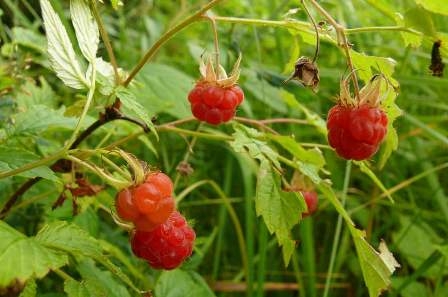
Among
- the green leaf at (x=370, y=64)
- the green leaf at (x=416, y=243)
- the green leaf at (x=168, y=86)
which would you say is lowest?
the green leaf at (x=416, y=243)

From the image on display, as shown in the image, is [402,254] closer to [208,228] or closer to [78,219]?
[208,228]

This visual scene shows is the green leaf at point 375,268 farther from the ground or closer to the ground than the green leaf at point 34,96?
closer to the ground

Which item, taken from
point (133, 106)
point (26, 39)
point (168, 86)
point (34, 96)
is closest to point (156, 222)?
point (133, 106)

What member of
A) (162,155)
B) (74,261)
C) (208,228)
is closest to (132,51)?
(162,155)

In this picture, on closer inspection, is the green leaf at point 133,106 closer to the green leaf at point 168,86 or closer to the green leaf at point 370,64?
the green leaf at point 370,64

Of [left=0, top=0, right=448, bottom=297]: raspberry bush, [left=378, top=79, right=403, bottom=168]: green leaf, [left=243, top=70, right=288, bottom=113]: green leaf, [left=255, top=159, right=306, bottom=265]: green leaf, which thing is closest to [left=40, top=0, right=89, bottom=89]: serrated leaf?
[left=0, top=0, right=448, bottom=297]: raspberry bush

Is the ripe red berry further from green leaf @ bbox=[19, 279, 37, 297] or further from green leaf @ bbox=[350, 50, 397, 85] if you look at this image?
green leaf @ bbox=[350, 50, 397, 85]

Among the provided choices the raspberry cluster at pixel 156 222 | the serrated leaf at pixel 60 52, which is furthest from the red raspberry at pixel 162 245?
the serrated leaf at pixel 60 52
